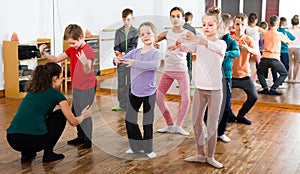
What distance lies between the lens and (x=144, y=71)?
3193mm

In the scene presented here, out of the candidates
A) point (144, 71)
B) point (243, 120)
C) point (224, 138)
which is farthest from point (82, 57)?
point (243, 120)

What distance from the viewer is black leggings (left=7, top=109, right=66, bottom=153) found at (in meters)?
3.11

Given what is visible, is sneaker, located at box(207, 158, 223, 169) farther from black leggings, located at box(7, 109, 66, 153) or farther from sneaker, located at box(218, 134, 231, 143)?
black leggings, located at box(7, 109, 66, 153)

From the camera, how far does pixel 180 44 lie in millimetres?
3064

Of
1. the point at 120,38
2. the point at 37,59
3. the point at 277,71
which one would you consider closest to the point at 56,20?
the point at 37,59

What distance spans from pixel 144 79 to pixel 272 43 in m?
2.79

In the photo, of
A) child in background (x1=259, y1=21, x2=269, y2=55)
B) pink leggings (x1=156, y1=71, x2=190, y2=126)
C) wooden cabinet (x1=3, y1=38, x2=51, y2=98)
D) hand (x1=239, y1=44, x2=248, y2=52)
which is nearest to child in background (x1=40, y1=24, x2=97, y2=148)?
pink leggings (x1=156, y1=71, x2=190, y2=126)

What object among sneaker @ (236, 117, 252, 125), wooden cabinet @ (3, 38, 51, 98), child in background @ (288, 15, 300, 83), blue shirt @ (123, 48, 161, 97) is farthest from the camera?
wooden cabinet @ (3, 38, 51, 98)

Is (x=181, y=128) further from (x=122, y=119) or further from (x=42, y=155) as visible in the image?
(x=42, y=155)

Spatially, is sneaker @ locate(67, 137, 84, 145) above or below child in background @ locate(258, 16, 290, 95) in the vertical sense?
below

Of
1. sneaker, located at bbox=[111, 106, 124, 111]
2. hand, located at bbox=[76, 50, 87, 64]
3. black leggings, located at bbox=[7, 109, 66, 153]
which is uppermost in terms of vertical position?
hand, located at bbox=[76, 50, 87, 64]

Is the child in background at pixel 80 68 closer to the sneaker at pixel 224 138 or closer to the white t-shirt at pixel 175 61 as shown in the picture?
the white t-shirt at pixel 175 61

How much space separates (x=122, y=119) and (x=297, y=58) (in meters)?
2.46

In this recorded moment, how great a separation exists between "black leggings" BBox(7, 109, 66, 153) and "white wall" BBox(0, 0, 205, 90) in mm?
2168
